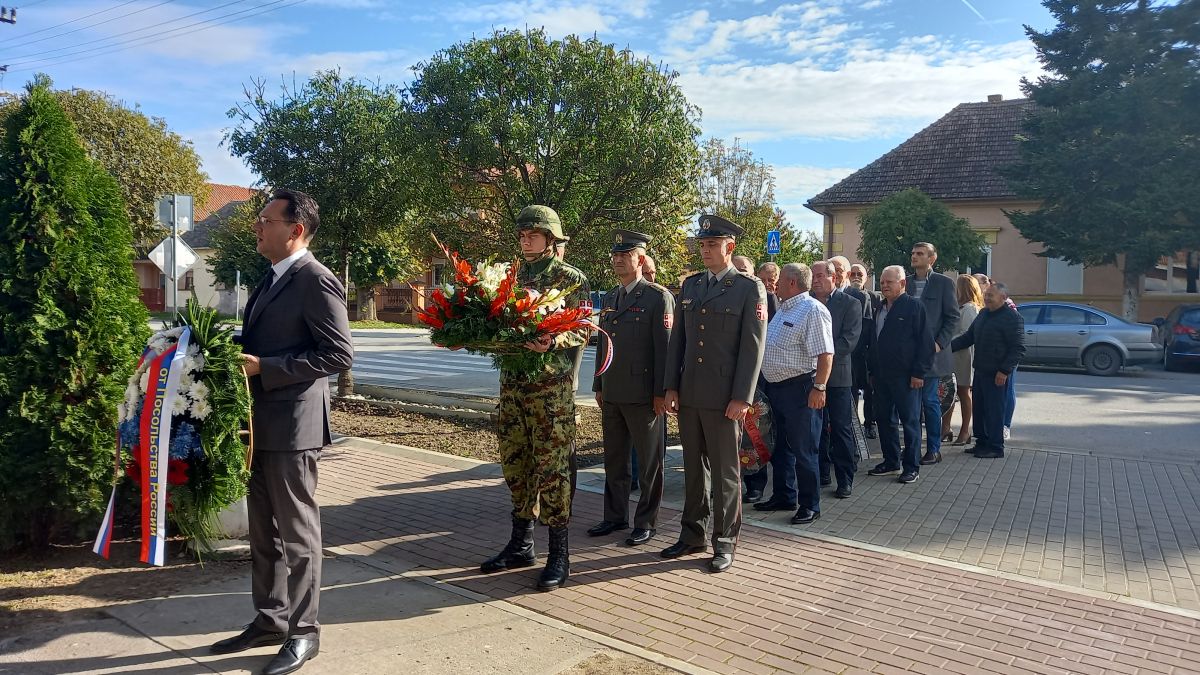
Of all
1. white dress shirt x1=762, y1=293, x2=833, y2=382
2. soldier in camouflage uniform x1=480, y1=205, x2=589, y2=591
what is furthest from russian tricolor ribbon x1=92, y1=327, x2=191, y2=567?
white dress shirt x1=762, y1=293, x2=833, y2=382

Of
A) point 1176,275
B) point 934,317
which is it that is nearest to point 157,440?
point 934,317

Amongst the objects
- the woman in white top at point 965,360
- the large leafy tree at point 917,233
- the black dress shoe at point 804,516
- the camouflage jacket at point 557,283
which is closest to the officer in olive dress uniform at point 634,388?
the camouflage jacket at point 557,283

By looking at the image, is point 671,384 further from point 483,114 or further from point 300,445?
point 483,114

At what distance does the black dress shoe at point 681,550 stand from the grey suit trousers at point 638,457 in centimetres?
36

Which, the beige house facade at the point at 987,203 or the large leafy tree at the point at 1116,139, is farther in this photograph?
the beige house facade at the point at 987,203

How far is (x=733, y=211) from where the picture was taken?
34688 mm

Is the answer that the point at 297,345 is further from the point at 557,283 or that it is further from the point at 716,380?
the point at 716,380

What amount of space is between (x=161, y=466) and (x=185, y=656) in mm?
877

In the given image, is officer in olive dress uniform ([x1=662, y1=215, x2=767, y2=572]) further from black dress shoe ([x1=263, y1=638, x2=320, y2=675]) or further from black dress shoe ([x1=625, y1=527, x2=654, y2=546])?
black dress shoe ([x1=263, y1=638, x2=320, y2=675])

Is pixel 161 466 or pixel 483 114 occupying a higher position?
pixel 483 114

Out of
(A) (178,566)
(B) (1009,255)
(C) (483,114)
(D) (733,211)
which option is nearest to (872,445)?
(C) (483,114)

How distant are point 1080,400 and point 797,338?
9678 mm

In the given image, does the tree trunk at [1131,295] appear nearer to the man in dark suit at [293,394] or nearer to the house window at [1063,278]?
the house window at [1063,278]

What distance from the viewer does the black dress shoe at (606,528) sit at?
19.7 ft
